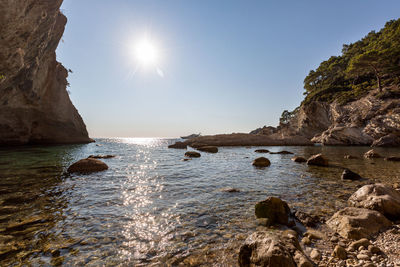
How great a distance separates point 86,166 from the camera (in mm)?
12586

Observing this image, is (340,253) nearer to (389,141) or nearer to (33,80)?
(389,141)

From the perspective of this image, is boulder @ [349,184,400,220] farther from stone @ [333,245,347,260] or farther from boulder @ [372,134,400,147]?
boulder @ [372,134,400,147]

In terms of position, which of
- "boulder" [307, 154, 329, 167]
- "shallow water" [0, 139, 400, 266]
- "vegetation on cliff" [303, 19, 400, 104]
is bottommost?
"shallow water" [0, 139, 400, 266]

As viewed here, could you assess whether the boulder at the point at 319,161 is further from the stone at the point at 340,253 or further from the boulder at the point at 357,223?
the stone at the point at 340,253

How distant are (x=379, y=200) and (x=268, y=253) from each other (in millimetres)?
5062

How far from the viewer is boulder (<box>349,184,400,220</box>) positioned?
5223 millimetres

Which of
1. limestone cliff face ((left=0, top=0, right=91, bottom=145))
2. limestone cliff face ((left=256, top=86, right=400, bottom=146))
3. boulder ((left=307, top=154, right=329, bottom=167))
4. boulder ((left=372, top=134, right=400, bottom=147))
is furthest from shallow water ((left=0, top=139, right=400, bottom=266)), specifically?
limestone cliff face ((left=256, top=86, right=400, bottom=146))

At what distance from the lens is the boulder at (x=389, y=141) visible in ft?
104

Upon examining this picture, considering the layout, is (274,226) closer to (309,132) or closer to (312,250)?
(312,250)

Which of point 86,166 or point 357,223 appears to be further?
point 86,166

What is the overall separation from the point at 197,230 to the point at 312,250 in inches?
106

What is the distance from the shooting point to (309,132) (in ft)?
183

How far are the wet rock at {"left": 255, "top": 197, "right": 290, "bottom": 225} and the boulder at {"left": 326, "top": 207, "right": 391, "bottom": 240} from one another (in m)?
1.19

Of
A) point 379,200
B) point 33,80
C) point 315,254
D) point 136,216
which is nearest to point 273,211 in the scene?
point 315,254
